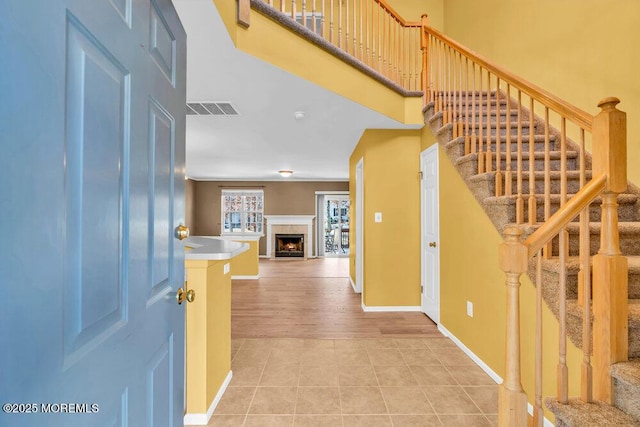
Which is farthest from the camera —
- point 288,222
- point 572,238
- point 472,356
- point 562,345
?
point 288,222

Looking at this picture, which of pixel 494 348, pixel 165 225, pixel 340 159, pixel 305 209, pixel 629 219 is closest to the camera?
pixel 165 225

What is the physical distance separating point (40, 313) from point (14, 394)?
0.11 m

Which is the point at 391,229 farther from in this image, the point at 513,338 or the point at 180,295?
the point at 180,295

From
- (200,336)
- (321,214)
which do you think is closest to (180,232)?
(200,336)

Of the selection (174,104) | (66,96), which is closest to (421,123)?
(174,104)

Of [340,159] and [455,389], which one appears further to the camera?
[340,159]

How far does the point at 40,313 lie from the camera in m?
0.46

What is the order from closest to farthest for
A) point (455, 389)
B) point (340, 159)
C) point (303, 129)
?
point (455, 389), point (303, 129), point (340, 159)

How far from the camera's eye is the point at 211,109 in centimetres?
298

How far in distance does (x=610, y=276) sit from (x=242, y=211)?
8531 mm

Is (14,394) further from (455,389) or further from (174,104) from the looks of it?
(455,389)

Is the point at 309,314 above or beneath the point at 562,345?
beneath

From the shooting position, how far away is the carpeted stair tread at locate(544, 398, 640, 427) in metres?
1.04

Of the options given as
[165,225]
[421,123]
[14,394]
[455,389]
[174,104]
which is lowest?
[455,389]
